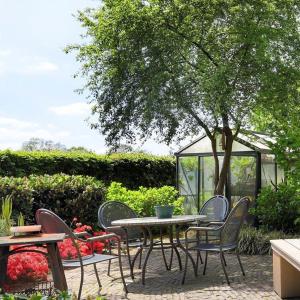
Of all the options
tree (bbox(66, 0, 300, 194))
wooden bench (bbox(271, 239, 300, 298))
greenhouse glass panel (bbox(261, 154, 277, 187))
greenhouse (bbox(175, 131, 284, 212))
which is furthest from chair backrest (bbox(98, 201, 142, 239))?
greenhouse glass panel (bbox(261, 154, 277, 187))

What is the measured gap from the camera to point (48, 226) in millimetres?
5172

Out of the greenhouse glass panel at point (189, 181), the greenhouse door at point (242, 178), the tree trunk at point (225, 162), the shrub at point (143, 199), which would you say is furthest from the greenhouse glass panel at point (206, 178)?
the shrub at point (143, 199)

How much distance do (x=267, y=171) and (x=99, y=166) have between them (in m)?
4.52

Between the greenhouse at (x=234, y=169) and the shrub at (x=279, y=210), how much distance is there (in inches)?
44.0

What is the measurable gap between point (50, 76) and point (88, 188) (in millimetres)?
2802

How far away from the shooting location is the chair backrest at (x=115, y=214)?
22.5 feet

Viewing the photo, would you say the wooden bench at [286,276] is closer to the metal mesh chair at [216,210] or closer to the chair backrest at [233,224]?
the chair backrest at [233,224]

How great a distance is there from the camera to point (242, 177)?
10336mm

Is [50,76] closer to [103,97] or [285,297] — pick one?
[103,97]

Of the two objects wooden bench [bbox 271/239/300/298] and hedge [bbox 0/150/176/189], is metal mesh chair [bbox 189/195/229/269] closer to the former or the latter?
wooden bench [bbox 271/239/300/298]

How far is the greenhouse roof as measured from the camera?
10211 mm

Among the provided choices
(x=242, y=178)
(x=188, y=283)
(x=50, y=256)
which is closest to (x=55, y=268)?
(x=50, y=256)

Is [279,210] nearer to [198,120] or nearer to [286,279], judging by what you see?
[198,120]

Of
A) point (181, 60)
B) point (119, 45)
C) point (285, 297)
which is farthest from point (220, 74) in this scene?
point (285, 297)
